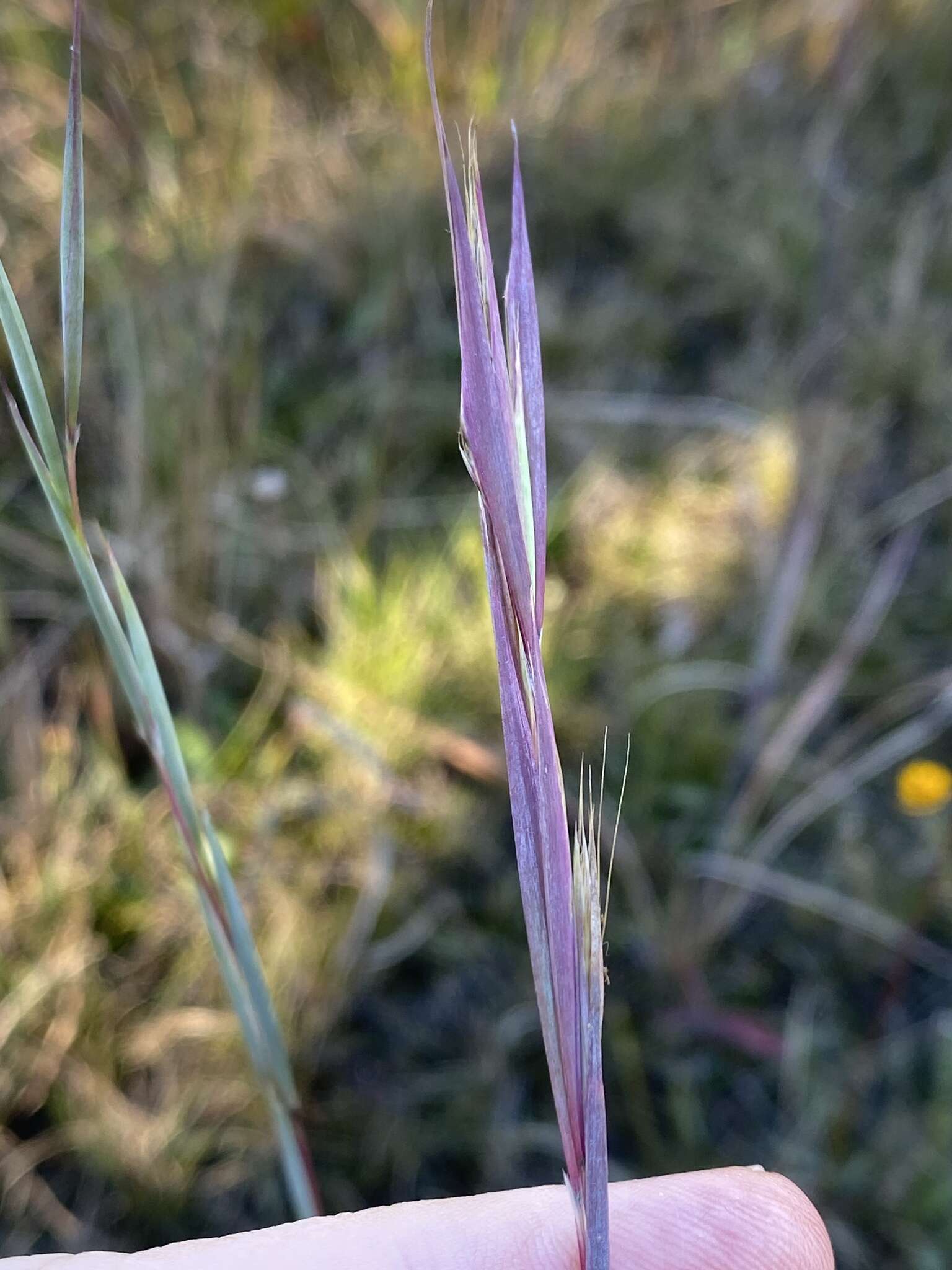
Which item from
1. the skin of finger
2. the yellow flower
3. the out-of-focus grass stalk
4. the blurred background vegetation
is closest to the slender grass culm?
the out-of-focus grass stalk

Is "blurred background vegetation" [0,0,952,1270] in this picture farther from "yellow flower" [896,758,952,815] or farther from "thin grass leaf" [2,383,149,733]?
"thin grass leaf" [2,383,149,733]

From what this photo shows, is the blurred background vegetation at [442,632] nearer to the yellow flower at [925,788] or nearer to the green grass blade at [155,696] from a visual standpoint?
the yellow flower at [925,788]

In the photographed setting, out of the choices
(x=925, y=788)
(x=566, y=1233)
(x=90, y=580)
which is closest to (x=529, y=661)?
(x=90, y=580)

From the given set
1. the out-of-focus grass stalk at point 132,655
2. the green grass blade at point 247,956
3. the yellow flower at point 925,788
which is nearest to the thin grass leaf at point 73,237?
the out-of-focus grass stalk at point 132,655

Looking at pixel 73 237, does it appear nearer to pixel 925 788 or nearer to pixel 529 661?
pixel 529 661

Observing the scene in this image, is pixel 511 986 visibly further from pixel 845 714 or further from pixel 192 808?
pixel 192 808

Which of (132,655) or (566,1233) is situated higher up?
(132,655)
